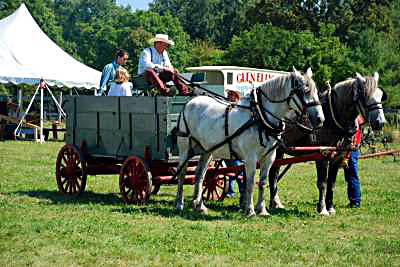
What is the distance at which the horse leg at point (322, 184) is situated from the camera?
33.0 feet

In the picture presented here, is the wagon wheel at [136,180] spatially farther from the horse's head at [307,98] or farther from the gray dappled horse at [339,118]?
the horse's head at [307,98]

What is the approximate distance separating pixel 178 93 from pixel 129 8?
107865mm

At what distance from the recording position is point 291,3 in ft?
178

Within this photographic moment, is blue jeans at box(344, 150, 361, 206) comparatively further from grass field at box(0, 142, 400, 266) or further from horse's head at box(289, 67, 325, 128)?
horse's head at box(289, 67, 325, 128)

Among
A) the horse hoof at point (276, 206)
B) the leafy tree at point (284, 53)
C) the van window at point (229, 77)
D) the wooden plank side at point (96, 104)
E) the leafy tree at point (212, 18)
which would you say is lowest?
the horse hoof at point (276, 206)

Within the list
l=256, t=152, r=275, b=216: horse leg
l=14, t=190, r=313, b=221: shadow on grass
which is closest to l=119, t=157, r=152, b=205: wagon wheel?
l=14, t=190, r=313, b=221: shadow on grass

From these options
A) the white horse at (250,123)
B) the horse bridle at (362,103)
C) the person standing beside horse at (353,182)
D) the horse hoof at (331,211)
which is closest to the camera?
the white horse at (250,123)

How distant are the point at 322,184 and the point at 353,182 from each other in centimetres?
117

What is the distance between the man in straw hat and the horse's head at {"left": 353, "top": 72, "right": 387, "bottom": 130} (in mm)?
2827

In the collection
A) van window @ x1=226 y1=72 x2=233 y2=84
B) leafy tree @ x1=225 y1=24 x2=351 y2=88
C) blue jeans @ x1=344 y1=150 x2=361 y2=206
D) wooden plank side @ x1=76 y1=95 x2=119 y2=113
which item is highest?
leafy tree @ x1=225 y1=24 x2=351 y2=88

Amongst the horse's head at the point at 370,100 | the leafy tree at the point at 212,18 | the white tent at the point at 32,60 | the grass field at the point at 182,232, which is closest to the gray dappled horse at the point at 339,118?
the horse's head at the point at 370,100

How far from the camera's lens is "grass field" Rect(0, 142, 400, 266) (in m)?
7.07

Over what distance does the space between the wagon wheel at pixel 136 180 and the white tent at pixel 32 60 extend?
15.8 metres

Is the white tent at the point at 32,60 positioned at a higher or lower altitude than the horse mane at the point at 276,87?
higher
